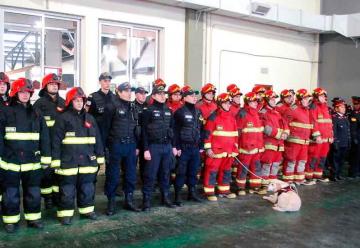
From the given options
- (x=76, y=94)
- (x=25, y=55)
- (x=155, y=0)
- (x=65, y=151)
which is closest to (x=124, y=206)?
(x=65, y=151)

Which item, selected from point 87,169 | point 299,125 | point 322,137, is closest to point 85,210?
point 87,169

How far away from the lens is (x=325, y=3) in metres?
13.4

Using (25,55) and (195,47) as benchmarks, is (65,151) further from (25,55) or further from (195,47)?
(195,47)

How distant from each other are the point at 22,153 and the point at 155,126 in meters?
1.90

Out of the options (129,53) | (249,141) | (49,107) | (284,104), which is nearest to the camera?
(49,107)

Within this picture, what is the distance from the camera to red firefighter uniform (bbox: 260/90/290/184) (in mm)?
7266

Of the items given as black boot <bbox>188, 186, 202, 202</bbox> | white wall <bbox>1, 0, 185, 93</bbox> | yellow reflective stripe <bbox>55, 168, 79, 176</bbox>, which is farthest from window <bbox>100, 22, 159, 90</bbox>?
yellow reflective stripe <bbox>55, 168, 79, 176</bbox>

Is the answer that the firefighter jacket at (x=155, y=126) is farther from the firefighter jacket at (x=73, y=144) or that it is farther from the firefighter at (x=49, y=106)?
the firefighter at (x=49, y=106)

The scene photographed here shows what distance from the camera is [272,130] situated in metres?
7.23

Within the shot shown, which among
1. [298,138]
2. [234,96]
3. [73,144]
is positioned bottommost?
[298,138]

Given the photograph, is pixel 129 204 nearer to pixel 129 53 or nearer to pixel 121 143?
pixel 121 143

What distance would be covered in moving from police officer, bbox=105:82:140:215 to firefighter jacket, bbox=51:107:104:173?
36cm

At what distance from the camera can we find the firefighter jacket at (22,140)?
4691 mm

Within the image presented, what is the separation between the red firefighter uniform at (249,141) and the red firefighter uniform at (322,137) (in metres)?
1.63
